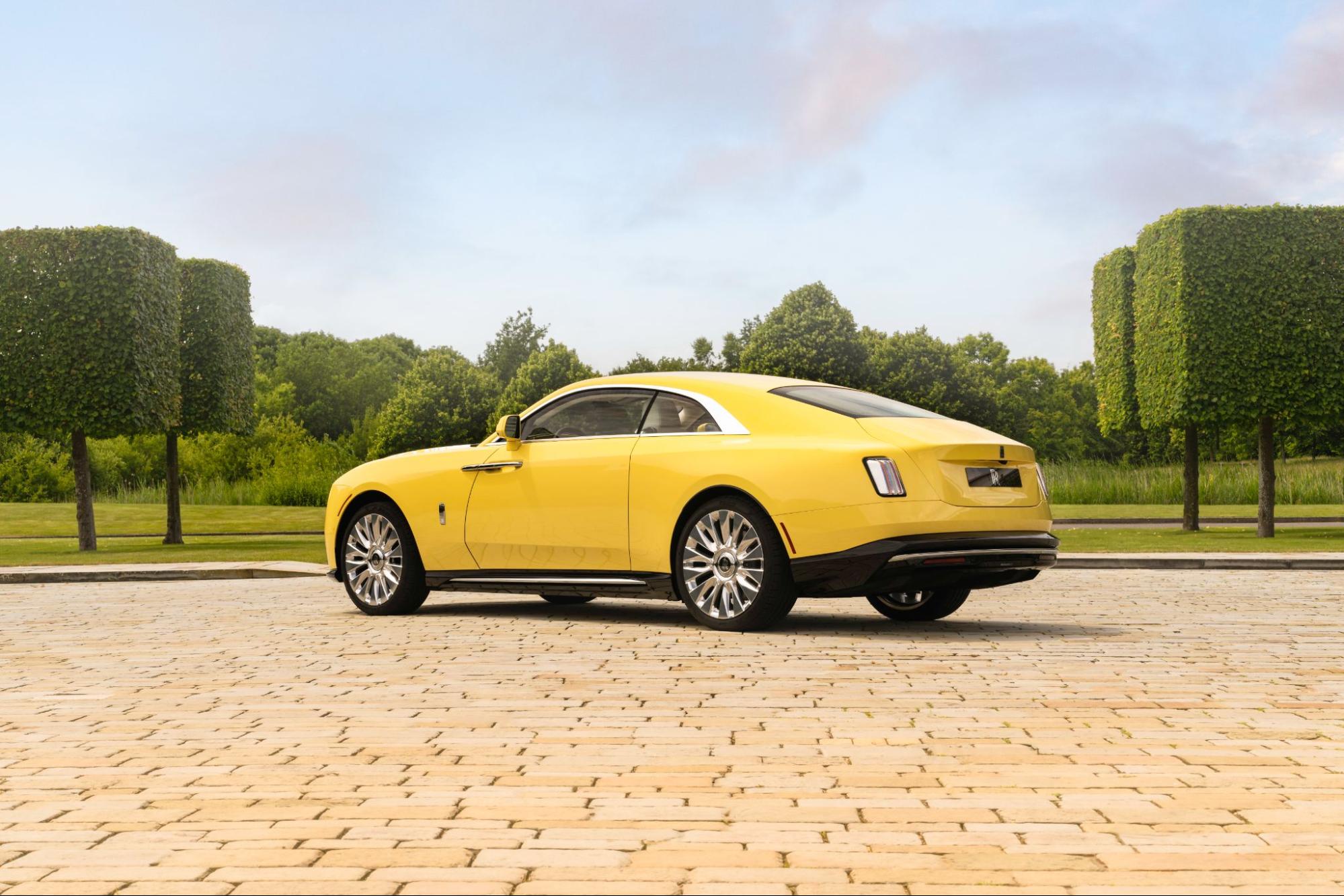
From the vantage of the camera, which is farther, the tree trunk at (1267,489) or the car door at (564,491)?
the tree trunk at (1267,489)

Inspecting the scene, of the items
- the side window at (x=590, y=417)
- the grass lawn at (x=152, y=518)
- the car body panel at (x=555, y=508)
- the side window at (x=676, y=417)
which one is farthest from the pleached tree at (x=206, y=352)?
the side window at (x=676, y=417)

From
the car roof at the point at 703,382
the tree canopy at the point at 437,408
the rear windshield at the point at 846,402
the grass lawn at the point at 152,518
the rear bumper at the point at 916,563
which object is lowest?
the grass lawn at the point at 152,518

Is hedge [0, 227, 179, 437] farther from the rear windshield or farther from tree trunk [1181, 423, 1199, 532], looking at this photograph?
tree trunk [1181, 423, 1199, 532]

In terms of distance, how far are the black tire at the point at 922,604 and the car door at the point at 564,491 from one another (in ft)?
6.91

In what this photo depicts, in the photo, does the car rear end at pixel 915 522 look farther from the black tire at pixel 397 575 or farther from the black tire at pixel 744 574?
the black tire at pixel 397 575

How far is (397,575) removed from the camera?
11008mm

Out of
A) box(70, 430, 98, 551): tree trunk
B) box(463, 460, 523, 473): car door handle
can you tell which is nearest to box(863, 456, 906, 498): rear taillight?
box(463, 460, 523, 473): car door handle

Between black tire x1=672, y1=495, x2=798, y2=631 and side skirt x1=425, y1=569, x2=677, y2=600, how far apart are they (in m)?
0.19

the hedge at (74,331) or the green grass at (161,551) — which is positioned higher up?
the hedge at (74,331)

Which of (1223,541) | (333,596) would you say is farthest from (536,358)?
(333,596)

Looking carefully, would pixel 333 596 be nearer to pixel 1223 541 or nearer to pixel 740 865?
pixel 740 865

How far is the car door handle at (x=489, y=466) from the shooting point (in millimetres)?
10305

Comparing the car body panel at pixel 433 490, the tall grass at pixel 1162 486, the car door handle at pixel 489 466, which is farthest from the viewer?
the tall grass at pixel 1162 486

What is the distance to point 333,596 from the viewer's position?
1387 cm
